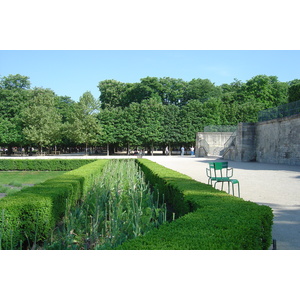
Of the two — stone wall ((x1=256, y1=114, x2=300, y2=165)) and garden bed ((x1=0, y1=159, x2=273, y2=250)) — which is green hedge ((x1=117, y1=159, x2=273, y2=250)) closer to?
garden bed ((x1=0, y1=159, x2=273, y2=250))

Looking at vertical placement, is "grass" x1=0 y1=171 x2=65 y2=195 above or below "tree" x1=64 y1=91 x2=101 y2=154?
below

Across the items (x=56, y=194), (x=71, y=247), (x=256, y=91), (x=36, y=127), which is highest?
(x=256, y=91)

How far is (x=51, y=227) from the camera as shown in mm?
5832

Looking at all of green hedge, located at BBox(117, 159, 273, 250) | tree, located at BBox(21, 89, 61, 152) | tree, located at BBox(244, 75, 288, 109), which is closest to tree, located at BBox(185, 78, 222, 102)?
tree, located at BBox(244, 75, 288, 109)

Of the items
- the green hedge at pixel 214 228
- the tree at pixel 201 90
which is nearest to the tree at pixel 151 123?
the tree at pixel 201 90

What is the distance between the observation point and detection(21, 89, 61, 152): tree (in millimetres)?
44281

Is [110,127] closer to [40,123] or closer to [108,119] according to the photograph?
[108,119]

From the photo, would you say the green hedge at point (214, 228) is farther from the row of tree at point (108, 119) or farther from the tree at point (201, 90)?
the tree at point (201, 90)

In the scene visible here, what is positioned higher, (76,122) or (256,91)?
(256,91)

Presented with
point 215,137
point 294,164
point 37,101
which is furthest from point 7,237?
point 37,101

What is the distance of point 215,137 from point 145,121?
12643 millimetres

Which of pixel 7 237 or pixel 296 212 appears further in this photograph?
pixel 296 212

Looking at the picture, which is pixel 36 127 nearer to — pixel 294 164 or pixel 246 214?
pixel 294 164

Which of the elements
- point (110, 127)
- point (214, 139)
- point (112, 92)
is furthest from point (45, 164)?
point (112, 92)
